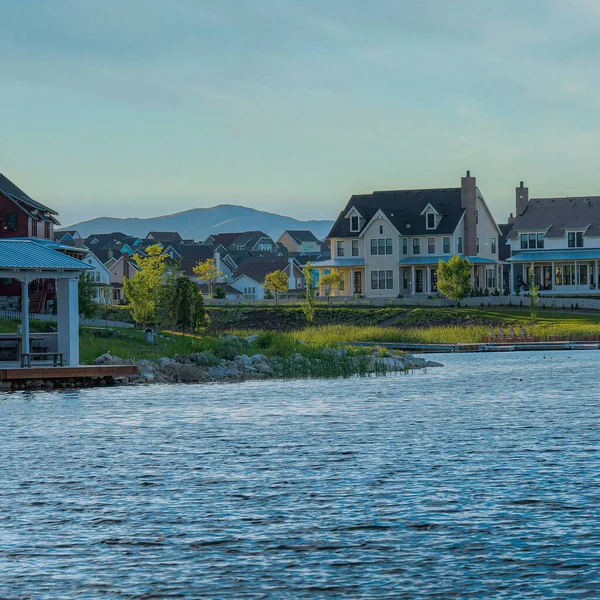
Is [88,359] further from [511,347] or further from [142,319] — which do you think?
[511,347]

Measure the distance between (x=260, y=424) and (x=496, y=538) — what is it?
14.2 m

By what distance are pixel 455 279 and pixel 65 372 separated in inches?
2096

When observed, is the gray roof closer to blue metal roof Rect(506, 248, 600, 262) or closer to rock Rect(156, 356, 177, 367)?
blue metal roof Rect(506, 248, 600, 262)

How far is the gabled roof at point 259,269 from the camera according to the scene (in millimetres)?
148625

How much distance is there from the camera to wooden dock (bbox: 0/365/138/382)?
38.0 meters

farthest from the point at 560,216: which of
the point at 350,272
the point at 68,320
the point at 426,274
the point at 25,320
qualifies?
the point at 25,320

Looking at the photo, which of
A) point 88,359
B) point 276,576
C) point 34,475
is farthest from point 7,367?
point 276,576

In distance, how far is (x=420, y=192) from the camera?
106 metres

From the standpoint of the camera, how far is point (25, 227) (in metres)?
74.1

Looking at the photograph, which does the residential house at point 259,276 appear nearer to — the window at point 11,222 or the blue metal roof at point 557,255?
the blue metal roof at point 557,255

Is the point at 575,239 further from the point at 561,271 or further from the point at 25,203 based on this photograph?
the point at 25,203

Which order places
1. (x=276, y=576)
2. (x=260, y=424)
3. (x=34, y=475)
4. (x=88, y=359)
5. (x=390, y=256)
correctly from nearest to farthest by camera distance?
1. (x=276, y=576)
2. (x=34, y=475)
3. (x=260, y=424)
4. (x=88, y=359)
5. (x=390, y=256)

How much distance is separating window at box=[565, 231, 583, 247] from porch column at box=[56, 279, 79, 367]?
70.3m

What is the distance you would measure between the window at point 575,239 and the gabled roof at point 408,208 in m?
10.3
